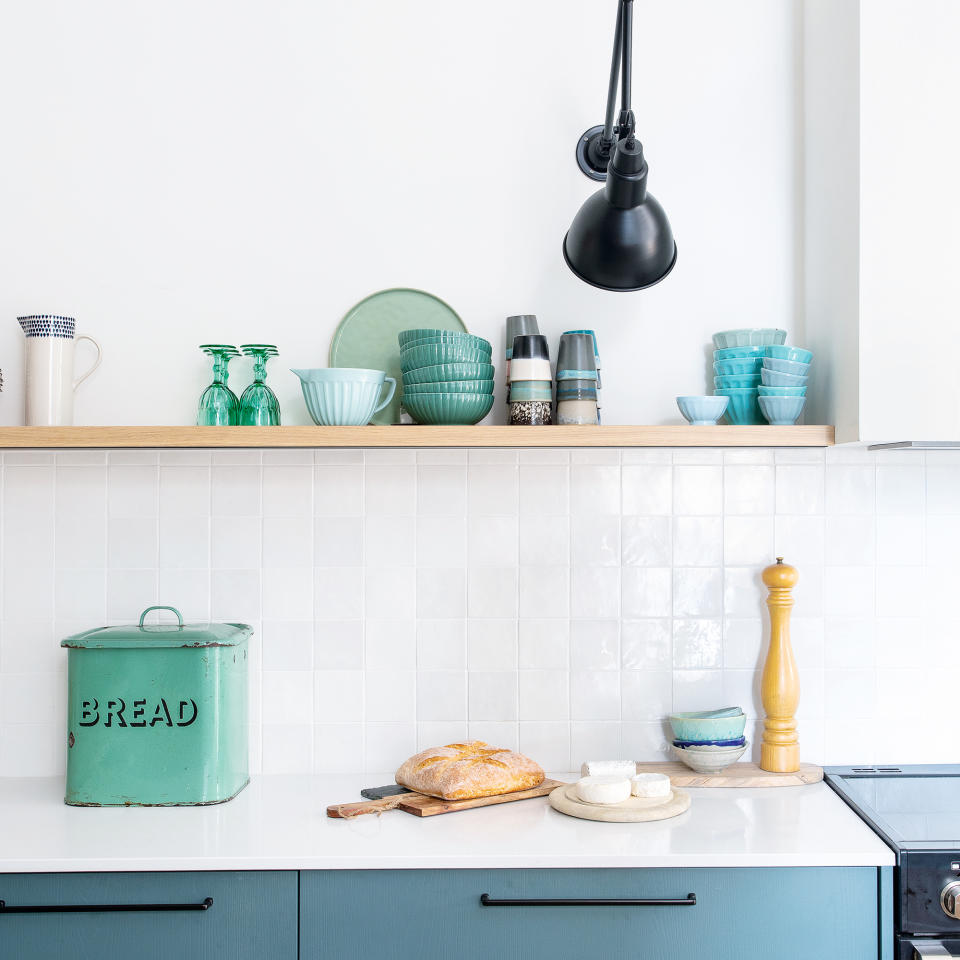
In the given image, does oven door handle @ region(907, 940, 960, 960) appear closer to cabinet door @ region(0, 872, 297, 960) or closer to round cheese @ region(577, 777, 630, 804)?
round cheese @ region(577, 777, 630, 804)

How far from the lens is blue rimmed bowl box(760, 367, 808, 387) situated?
1.89m

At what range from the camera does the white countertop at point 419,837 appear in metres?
1.54

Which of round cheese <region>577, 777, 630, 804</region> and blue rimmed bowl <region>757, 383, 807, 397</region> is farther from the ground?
blue rimmed bowl <region>757, 383, 807, 397</region>

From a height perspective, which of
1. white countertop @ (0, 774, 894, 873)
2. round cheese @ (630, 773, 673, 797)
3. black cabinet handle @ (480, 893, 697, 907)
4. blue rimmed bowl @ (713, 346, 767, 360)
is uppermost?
blue rimmed bowl @ (713, 346, 767, 360)

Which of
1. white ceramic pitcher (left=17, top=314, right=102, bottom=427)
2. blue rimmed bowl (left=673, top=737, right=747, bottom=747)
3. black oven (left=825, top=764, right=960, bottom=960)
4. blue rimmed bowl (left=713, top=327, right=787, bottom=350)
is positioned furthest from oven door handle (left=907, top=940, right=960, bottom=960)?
white ceramic pitcher (left=17, top=314, right=102, bottom=427)

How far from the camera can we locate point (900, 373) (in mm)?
1743

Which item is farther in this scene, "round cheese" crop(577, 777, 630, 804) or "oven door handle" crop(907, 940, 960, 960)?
"round cheese" crop(577, 777, 630, 804)

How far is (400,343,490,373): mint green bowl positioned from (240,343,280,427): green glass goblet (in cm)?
30

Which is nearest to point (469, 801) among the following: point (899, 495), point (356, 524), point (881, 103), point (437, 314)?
point (356, 524)

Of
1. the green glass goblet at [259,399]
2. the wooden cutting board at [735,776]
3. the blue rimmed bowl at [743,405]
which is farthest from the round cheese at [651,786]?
the green glass goblet at [259,399]

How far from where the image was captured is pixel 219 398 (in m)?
1.93

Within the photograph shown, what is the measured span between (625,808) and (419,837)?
37 cm

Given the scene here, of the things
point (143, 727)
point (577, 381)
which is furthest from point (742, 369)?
point (143, 727)

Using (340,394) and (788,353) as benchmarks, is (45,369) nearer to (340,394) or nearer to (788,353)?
(340,394)
